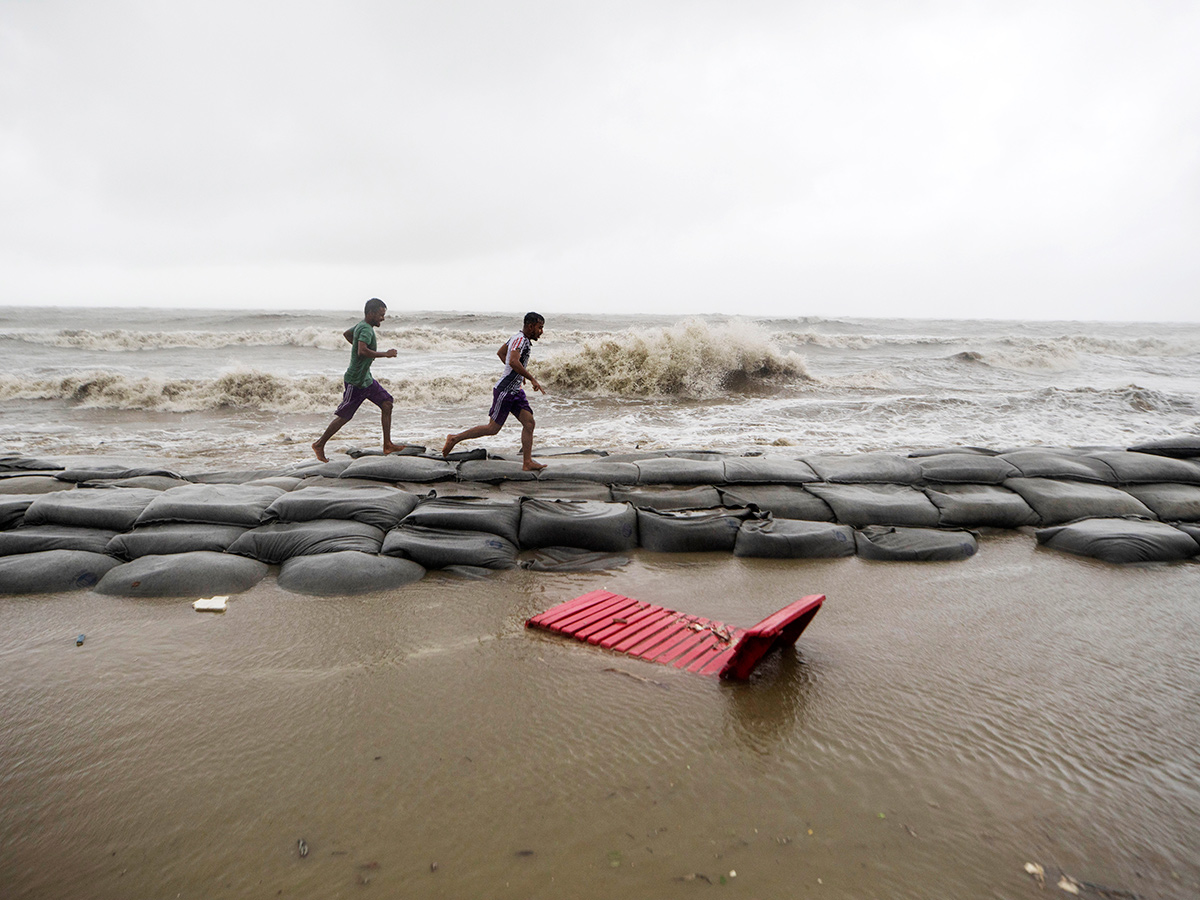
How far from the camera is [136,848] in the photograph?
60.4 inches

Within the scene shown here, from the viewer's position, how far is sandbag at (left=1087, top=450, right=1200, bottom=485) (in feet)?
14.8

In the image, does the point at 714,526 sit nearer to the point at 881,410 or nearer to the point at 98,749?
the point at 98,749

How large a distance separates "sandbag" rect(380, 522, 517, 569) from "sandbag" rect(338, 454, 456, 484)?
0.85 meters

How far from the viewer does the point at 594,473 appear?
4.36 meters

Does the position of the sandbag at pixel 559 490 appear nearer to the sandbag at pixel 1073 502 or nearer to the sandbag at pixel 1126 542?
the sandbag at pixel 1126 542

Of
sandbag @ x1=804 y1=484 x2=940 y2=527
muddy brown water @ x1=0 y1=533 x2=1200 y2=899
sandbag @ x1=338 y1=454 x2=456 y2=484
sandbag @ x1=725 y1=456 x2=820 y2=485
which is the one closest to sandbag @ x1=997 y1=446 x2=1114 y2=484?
sandbag @ x1=804 y1=484 x2=940 y2=527

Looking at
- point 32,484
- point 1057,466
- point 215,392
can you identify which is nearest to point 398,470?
point 32,484

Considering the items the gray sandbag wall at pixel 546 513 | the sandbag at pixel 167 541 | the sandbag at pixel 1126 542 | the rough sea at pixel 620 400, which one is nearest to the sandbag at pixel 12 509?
the gray sandbag wall at pixel 546 513

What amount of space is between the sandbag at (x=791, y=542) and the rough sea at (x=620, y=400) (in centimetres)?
249

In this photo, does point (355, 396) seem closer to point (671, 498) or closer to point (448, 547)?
point (448, 547)

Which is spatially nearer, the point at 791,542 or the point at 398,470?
the point at 791,542

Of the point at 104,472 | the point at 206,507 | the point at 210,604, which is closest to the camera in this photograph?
the point at 210,604

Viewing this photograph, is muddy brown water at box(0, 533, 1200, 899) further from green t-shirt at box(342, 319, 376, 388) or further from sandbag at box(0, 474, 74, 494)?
green t-shirt at box(342, 319, 376, 388)

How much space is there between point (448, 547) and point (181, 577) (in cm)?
121
